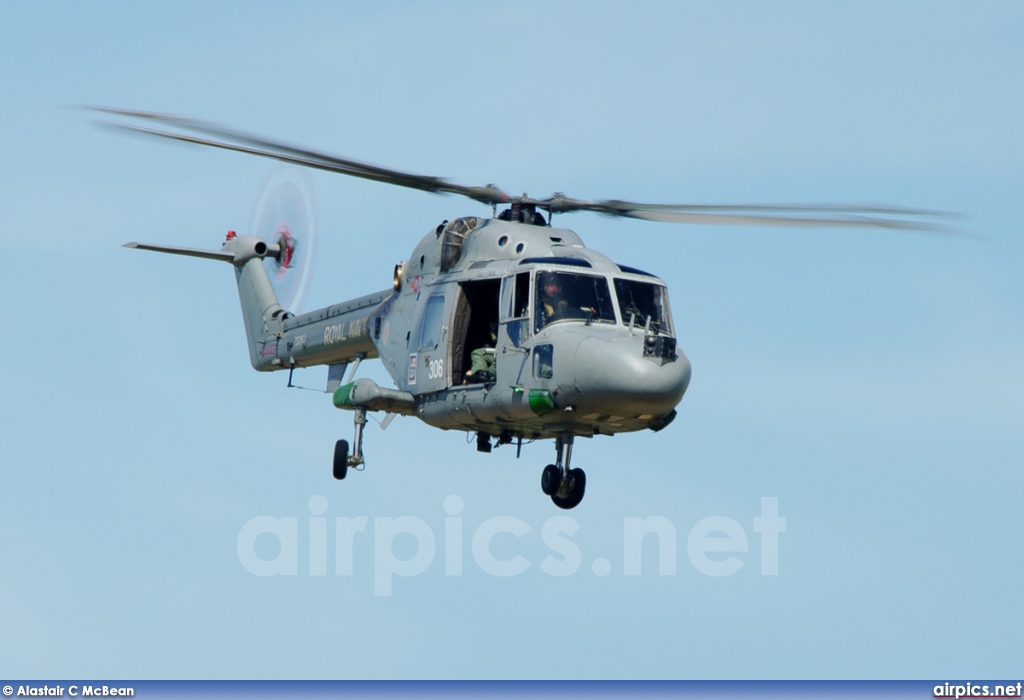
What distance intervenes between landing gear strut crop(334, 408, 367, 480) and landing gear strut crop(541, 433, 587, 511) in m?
3.53

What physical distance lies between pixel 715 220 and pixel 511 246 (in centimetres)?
313

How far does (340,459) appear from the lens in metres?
27.3

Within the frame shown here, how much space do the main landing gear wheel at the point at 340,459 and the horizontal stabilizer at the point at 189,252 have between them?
20.9ft

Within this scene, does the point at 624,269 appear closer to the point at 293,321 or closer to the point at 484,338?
the point at 484,338

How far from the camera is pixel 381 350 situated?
27281 millimetres

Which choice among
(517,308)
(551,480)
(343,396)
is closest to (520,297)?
(517,308)

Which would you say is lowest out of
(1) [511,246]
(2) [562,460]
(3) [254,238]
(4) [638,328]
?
(2) [562,460]

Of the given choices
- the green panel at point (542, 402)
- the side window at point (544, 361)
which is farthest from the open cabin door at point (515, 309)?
the green panel at point (542, 402)

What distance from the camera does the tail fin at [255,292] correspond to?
104 feet

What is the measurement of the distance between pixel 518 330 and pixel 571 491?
2.59 m

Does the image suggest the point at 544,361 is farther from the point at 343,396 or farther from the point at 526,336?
the point at 343,396

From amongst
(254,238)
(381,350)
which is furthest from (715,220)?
(254,238)

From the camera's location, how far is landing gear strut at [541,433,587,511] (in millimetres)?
24859

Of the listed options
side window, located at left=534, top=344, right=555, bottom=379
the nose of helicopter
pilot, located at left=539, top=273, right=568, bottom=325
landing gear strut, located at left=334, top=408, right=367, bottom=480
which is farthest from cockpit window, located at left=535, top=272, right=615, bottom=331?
landing gear strut, located at left=334, top=408, right=367, bottom=480
